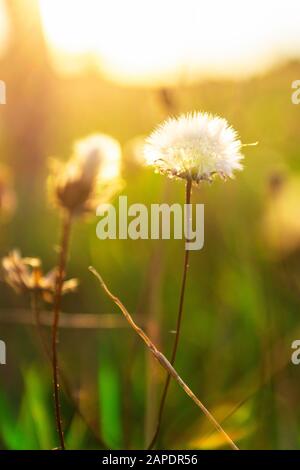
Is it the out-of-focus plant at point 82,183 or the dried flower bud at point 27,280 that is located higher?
the out-of-focus plant at point 82,183

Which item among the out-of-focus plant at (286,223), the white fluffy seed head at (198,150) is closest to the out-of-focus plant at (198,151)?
the white fluffy seed head at (198,150)

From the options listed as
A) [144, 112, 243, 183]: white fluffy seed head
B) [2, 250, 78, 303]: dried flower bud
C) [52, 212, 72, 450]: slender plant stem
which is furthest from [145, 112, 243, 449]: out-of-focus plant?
[2, 250, 78, 303]: dried flower bud

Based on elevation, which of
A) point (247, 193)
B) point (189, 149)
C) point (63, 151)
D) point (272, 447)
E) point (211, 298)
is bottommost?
point (272, 447)

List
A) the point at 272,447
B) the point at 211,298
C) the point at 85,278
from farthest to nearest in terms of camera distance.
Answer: the point at 85,278, the point at 211,298, the point at 272,447

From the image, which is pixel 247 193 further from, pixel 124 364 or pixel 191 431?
pixel 191 431

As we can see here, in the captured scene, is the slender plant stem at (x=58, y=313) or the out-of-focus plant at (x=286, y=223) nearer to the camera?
the slender plant stem at (x=58, y=313)

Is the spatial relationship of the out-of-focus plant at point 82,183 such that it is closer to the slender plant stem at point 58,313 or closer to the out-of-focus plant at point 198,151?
the slender plant stem at point 58,313

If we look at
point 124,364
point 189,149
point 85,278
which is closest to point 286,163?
point 85,278

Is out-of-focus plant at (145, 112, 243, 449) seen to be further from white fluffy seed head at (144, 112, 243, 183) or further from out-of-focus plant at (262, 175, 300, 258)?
out-of-focus plant at (262, 175, 300, 258)
